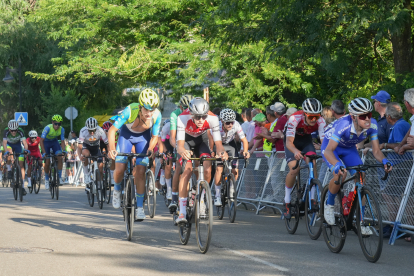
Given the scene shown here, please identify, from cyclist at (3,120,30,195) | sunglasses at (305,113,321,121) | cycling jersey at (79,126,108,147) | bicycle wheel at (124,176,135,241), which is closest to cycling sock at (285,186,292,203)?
sunglasses at (305,113,321,121)

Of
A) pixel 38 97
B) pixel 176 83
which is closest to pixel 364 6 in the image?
pixel 176 83

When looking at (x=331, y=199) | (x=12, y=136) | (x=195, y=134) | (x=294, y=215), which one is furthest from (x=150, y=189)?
(x=12, y=136)

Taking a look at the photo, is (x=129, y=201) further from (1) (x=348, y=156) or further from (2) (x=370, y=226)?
(2) (x=370, y=226)

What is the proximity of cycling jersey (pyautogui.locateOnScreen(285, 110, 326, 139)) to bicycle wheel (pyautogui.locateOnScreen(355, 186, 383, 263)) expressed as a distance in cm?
231

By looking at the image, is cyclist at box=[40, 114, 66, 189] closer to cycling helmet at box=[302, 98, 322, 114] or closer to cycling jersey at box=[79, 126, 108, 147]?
cycling jersey at box=[79, 126, 108, 147]

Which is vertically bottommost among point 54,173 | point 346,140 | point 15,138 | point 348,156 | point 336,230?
point 336,230

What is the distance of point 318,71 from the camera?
2211 cm

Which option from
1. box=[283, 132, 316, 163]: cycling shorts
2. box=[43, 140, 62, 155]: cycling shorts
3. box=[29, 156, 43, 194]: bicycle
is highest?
box=[43, 140, 62, 155]: cycling shorts

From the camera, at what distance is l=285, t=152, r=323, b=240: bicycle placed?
30.5 ft

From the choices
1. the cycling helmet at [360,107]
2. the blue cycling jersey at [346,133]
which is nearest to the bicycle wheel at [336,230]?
the blue cycling jersey at [346,133]

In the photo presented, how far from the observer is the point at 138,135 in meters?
10.3

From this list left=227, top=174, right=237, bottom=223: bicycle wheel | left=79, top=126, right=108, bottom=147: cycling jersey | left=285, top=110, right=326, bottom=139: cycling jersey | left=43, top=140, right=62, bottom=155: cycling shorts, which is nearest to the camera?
left=285, top=110, right=326, bottom=139: cycling jersey

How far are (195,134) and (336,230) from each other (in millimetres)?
2582

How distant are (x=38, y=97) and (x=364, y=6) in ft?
108
